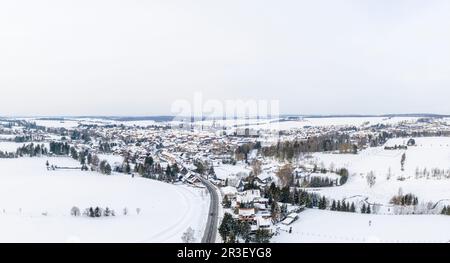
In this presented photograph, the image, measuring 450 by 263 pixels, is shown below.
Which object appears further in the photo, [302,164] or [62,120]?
[62,120]

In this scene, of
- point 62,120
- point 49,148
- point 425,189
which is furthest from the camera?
point 62,120

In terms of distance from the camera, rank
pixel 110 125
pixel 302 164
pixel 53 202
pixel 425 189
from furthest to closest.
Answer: pixel 110 125 < pixel 302 164 < pixel 425 189 < pixel 53 202

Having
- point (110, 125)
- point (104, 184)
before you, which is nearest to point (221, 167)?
point (104, 184)

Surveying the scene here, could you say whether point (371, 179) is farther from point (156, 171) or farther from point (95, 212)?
point (95, 212)

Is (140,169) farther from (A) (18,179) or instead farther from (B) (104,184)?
(A) (18,179)

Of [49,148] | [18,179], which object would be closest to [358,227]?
[18,179]

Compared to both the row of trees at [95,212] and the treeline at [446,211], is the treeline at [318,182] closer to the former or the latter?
the treeline at [446,211]

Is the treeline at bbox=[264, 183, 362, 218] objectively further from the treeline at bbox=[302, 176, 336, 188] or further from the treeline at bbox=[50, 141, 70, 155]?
the treeline at bbox=[50, 141, 70, 155]
